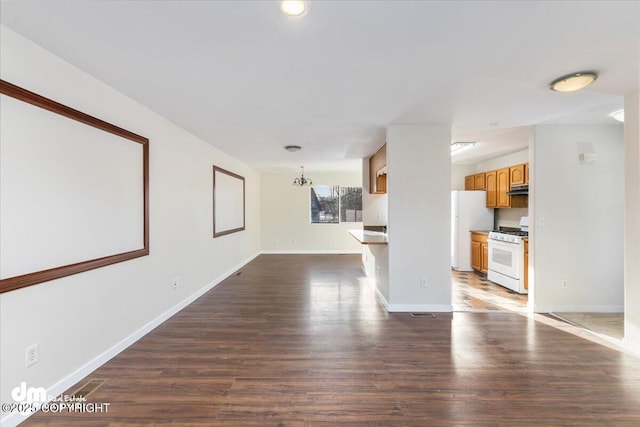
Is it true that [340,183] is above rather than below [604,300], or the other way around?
above

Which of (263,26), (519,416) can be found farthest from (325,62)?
(519,416)

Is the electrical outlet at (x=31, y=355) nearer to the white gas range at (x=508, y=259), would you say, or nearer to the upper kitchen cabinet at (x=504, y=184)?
the white gas range at (x=508, y=259)

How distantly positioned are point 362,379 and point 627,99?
3347 millimetres

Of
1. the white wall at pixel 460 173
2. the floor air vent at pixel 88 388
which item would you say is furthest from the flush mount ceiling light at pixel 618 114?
the floor air vent at pixel 88 388

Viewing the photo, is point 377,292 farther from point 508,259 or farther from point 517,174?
point 517,174

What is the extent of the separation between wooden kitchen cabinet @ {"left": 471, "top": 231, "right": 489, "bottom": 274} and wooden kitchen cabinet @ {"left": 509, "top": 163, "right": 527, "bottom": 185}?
1063 millimetres

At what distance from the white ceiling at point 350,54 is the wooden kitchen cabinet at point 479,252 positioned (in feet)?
8.58

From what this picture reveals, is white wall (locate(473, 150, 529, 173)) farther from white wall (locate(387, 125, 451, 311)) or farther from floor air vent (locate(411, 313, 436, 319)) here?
floor air vent (locate(411, 313, 436, 319))

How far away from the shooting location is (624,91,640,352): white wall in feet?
7.88

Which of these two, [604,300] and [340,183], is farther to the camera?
[340,183]

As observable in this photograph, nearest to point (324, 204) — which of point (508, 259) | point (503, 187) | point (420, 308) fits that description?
point (503, 187)

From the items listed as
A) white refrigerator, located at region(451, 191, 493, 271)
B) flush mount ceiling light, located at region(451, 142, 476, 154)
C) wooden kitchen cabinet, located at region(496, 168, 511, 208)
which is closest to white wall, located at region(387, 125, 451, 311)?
flush mount ceiling light, located at region(451, 142, 476, 154)

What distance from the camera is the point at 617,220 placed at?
11.0 feet

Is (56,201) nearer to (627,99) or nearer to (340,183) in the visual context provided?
(627,99)
